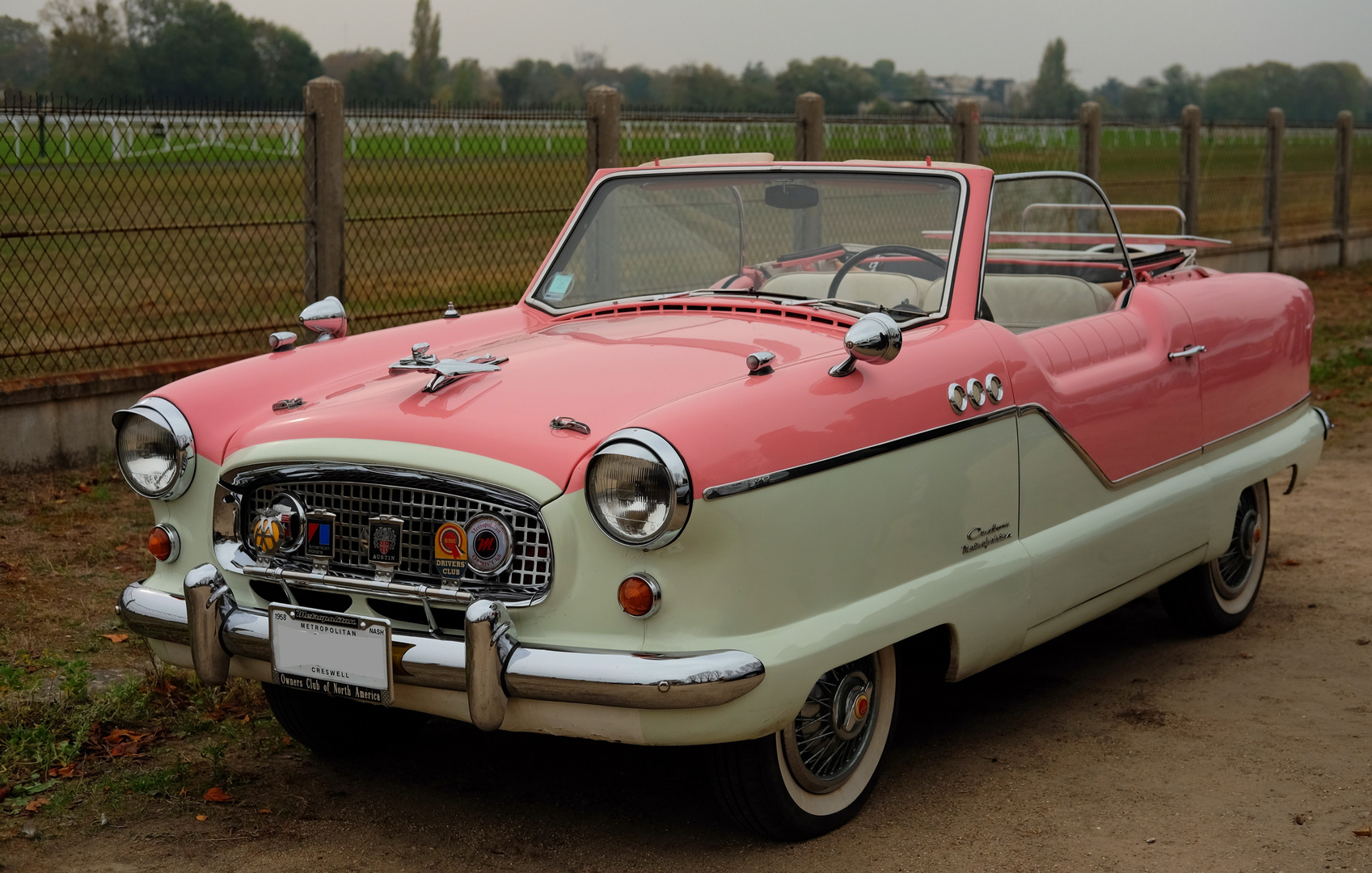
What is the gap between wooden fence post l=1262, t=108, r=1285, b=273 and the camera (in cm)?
1734

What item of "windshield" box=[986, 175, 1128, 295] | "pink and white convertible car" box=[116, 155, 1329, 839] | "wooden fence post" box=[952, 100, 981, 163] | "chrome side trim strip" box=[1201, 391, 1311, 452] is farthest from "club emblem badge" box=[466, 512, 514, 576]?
"wooden fence post" box=[952, 100, 981, 163]

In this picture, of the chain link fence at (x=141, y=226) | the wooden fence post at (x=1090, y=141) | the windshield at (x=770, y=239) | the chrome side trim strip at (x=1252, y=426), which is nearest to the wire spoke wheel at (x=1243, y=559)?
the chrome side trim strip at (x=1252, y=426)

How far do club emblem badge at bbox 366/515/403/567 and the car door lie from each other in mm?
1686

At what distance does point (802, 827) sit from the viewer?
3.41 meters

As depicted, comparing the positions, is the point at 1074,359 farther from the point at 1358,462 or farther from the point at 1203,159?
the point at 1203,159

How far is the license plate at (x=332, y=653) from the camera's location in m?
3.18

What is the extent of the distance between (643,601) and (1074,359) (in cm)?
184

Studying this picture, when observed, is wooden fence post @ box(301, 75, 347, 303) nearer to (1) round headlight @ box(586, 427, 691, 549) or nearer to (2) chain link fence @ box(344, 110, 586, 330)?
(2) chain link fence @ box(344, 110, 586, 330)

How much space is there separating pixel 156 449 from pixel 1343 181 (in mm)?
18918

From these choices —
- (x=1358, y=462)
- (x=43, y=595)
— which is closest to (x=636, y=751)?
(x=43, y=595)

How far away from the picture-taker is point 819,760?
352cm

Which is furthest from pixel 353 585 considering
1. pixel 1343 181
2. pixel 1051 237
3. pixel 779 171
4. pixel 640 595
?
pixel 1343 181

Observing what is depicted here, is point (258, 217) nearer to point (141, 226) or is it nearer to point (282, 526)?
point (141, 226)

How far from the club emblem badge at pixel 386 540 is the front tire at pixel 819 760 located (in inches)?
33.5
